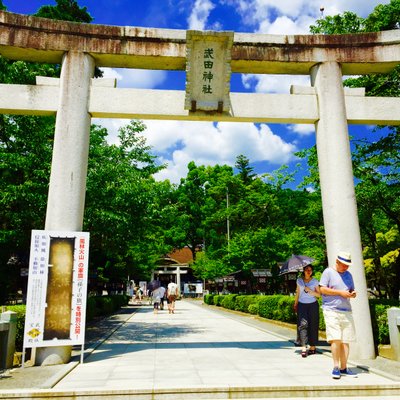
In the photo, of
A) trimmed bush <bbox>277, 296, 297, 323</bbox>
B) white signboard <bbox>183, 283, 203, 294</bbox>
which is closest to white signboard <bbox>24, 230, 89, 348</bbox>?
trimmed bush <bbox>277, 296, 297, 323</bbox>

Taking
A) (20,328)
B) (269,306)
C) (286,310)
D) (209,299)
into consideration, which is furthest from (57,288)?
(209,299)

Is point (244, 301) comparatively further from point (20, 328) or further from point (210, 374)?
point (210, 374)

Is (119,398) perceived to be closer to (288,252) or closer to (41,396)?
(41,396)

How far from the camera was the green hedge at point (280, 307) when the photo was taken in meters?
8.45

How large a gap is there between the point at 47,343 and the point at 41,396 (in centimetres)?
190

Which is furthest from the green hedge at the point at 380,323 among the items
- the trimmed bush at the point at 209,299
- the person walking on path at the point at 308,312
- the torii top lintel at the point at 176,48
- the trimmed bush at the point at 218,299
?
the trimmed bush at the point at 209,299

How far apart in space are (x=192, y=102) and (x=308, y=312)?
506cm

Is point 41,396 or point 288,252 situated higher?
point 288,252

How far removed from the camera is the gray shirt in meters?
5.77

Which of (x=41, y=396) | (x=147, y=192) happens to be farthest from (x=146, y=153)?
(x=41, y=396)

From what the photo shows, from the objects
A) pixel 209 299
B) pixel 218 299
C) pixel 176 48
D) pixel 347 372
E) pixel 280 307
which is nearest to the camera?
pixel 347 372

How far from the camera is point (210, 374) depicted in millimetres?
5922

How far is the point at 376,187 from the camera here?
39.1 ft

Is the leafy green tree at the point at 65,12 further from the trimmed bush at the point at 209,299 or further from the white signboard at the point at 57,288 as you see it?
the trimmed bush at the point at 209,299
